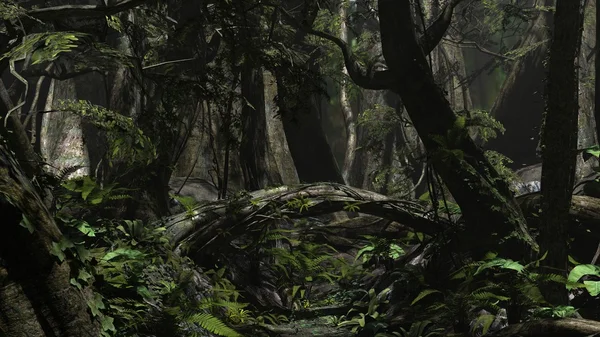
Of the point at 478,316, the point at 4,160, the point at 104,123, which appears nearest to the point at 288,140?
the point at 478,316

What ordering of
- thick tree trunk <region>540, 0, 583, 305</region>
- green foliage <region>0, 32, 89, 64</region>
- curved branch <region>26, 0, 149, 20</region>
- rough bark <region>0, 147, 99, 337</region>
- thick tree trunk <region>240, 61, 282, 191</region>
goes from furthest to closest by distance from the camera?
thick tree trunk <region>240, 61, 282, 191</region>, thick tree trunk <region>540, 0, 583, 305</region>, curved branch <region>26, 0, 149, 20</region>, green foliage <region>0, 32, 89, 64</region>, rough bark <region>0, 147, 99, 337</region>

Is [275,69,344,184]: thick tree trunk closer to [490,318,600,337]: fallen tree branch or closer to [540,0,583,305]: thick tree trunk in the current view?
[540,0,583,305]: thick tree trunk

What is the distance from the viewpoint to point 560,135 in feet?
25.8

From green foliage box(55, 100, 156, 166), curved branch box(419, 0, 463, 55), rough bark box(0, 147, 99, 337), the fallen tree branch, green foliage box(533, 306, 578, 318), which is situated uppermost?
curved branch box(419, 0, 463, 55)

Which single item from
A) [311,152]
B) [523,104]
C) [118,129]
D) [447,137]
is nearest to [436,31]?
[447,137]

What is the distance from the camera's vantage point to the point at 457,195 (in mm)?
9648

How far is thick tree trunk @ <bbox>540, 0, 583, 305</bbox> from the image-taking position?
25.6 ft

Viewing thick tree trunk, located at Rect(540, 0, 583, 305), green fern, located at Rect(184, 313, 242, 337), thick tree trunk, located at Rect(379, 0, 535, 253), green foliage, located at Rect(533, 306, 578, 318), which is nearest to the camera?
green fern, located at Rect(184, 313, 242, 337)

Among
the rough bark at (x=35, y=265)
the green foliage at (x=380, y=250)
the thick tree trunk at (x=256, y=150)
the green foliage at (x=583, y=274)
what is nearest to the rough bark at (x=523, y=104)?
the thick tree trunk at (x=256, y=150)

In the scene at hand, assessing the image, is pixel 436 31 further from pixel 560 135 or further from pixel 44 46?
pixel 44 46

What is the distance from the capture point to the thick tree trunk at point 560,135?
25.6ft

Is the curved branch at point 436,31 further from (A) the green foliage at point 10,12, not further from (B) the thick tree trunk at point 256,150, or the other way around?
(A) the green foliage at point 10,12

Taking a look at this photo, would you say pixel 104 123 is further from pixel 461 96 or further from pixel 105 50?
pixel 461 96

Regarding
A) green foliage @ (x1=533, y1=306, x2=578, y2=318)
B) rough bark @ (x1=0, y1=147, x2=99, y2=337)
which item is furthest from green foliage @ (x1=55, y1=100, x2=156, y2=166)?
green foliage @ (x1=533, y1=306, x2=578, y2=318)
